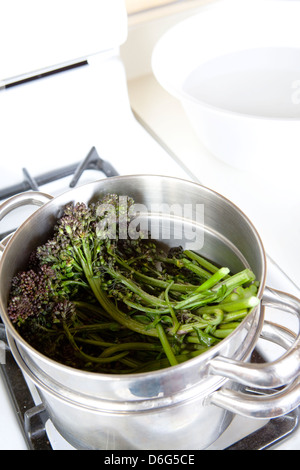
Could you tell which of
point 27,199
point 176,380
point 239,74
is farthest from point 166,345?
point 239,74

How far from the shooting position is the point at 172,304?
58cm

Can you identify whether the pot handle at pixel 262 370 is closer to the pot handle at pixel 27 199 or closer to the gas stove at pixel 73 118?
the gas stove at pixel 73 118

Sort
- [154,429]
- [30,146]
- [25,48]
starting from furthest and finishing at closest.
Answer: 1. [30,146]
2. [25,48]
3. [154,429]

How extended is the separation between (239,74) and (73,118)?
335 millimetres

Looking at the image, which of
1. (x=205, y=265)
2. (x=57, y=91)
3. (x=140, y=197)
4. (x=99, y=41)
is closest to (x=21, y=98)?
(x=57, y=91)

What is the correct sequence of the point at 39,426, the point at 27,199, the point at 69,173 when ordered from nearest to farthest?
the point at 39,426 < the point at 27,199 < the point at 69,173

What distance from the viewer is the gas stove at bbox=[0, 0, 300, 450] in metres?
0.82

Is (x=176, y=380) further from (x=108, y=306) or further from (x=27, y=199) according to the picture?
(x=27, y=199)

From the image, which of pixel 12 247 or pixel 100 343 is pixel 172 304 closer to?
pixel 100 343

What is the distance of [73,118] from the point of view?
93cm

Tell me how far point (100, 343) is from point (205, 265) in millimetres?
183

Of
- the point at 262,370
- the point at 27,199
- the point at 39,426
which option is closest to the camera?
the point at 262,370

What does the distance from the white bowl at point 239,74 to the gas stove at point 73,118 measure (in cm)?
10

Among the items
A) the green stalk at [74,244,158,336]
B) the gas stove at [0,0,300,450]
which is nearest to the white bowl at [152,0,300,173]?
the gas stove at [0,0,300,450]
